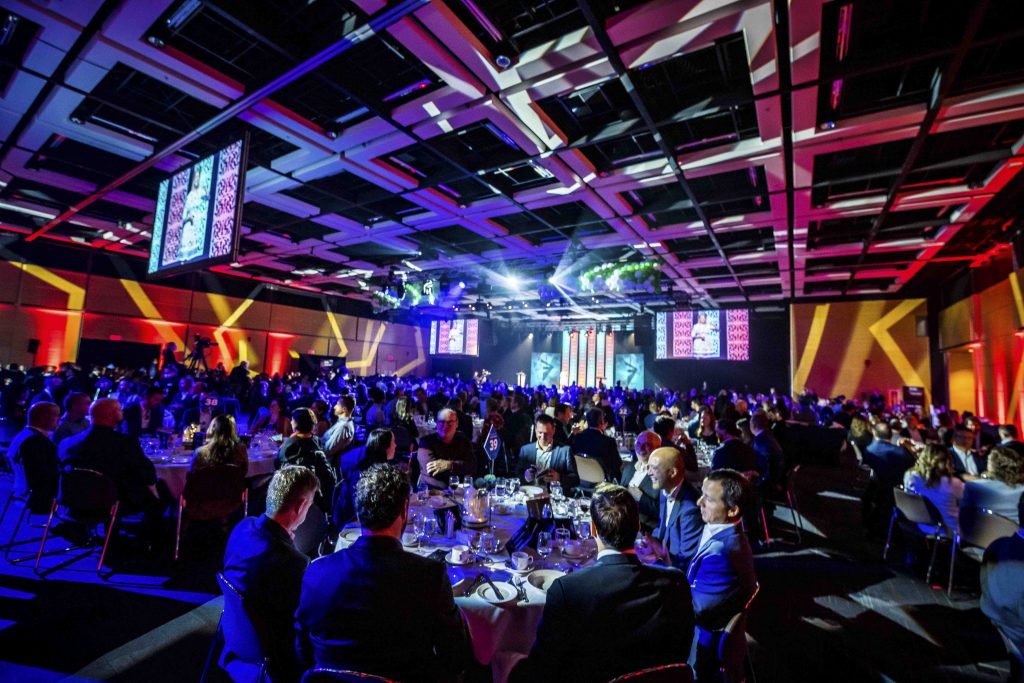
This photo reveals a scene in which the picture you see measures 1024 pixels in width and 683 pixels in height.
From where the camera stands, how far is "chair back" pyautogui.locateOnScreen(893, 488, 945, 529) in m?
4.13

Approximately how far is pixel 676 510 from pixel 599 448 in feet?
6.49

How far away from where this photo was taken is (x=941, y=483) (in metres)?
4.16

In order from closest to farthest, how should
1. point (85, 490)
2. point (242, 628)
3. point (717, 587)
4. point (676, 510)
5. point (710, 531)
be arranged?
point (242, 628) → point (717, 587) → point (710, 531) → point (676, 510) → point (85, 490)

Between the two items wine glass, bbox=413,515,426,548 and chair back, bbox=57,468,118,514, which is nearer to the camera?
wine glass, bbox=413,515,426,548

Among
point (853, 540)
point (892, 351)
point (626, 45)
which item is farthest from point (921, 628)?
point (892, 351)

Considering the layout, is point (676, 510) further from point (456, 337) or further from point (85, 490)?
point (456, 337)

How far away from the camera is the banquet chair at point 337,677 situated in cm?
137

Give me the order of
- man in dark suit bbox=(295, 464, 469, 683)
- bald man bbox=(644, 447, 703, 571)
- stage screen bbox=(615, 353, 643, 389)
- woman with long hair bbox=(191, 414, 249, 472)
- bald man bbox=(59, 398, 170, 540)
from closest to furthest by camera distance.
A: man in dark suit bbox=(295, 464, 469, 683) < bald man bbox=(644, 447, 703, 571) < bald man bbox=(59, 398, 170, 540) < woman with long hair bbox=(191, 414, 249, 472) < stage screen bbox=(615, 353, 643, 389)

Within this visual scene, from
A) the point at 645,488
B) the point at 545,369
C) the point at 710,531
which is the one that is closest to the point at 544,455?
the point at 645,488

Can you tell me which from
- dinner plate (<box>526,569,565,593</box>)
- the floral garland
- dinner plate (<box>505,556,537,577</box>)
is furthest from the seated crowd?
the floral garland

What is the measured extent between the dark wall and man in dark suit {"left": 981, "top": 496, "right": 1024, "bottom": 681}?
14.9m

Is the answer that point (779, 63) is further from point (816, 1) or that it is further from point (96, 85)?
point (96, 85)

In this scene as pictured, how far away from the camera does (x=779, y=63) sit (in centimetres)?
409

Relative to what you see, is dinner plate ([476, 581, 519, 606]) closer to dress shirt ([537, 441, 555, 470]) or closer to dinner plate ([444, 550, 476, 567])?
dinner plate ([444, 550, 476, 567])
